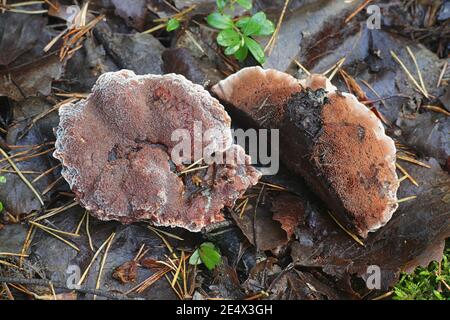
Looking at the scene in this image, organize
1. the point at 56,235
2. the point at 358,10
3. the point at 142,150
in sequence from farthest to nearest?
the point at 358,10
the point at 56,235
the point at 142,150

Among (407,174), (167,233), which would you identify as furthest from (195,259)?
(407,174)

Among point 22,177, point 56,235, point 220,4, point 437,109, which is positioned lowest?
point 56,235

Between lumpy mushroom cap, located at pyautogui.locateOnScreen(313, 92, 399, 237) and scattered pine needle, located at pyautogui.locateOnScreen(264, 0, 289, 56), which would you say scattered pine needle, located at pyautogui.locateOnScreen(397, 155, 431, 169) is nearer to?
lumpy mushroom cap, located at pyautogui.locateOnScreen(313, 92, 399, 237)

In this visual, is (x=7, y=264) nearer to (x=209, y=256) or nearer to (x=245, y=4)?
(x=209, y=256)

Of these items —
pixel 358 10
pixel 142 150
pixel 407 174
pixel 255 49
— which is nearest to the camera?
pixel 142 150

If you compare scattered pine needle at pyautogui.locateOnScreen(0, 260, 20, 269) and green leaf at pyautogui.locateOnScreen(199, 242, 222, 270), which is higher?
green leaf at pyautogui.locateOnScreen(199, 242, 222, 270)

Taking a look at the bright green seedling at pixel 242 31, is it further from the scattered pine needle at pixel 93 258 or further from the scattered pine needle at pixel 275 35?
the scattered pine needle at pixel 93 258

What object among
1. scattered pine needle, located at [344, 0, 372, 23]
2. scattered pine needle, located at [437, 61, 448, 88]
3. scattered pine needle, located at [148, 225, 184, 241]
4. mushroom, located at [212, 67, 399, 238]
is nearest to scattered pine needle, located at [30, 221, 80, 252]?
scattered pine needle, located at [148, 225, 184, 241]
